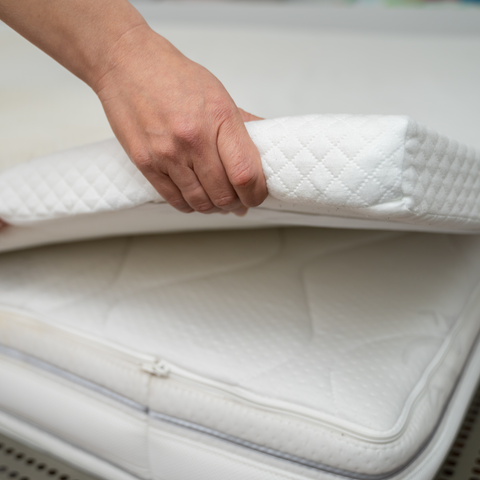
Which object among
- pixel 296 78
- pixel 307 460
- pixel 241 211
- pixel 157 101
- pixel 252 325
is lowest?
pixel 307 460

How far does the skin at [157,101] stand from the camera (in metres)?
0.45

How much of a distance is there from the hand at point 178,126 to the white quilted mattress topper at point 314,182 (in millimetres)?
27

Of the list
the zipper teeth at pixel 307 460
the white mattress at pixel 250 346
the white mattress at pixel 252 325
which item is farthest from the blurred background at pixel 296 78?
the zipper teeth at pixel 307 460

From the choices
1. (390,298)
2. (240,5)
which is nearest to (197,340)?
(390,298)

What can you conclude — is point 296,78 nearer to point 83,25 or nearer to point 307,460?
point 83,25

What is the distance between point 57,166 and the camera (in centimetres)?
61

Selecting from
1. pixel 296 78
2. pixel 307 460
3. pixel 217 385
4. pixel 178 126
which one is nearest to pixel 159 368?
pixel 217 385

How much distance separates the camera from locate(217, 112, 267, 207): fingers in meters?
0.45

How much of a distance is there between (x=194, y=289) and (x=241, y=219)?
0.15m

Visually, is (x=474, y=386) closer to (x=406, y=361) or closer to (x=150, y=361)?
(x=406, y=361)

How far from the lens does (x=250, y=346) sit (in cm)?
61

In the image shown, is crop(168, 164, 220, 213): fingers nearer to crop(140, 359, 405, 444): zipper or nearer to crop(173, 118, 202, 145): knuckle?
crop(173, 118, 202, 145): knuckle

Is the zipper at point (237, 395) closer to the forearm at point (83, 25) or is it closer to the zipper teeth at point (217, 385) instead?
the zipper teeth at point (217, 385)

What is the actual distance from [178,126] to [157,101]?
0.12ft
